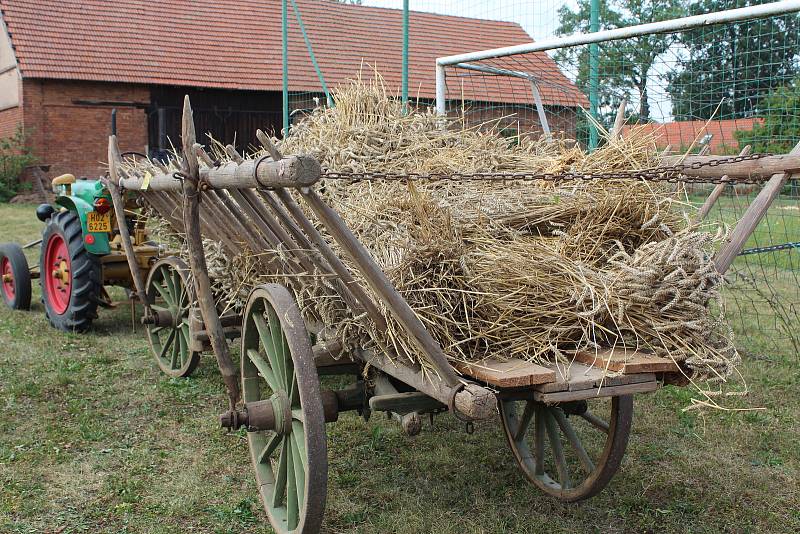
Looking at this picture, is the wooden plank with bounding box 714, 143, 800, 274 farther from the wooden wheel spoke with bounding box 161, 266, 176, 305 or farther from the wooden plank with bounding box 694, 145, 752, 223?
the wooden wheel spoke with bounding box 161, 266, 176, 305

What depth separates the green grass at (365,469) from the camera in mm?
3094

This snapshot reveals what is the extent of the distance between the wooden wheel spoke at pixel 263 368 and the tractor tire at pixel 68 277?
9.82 feet

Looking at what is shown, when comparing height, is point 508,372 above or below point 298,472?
above

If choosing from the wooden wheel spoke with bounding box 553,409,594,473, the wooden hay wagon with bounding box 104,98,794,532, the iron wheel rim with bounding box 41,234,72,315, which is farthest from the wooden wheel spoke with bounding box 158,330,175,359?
the wooden wheel spoke with bounding box 553,409,594,473

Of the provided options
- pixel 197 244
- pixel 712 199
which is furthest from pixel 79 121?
pixel 712 199

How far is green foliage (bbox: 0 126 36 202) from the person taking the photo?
54.9ft

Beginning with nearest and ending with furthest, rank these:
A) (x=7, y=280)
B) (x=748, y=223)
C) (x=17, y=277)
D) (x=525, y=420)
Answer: (x=748, y=223) → (x=525, y=420) → (x=17, y=277) → (x=7, y=280)

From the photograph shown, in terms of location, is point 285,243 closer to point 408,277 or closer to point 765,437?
point 408,277

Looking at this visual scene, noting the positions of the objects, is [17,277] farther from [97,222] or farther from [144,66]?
[144,66]

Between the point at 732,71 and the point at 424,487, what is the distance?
3979 millimetres

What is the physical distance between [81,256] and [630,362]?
4.53 meters

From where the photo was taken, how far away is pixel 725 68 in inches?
222

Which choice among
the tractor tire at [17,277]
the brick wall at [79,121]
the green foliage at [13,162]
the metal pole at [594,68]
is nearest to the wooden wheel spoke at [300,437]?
the metal pole at [594,68]

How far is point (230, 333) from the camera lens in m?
4.27
